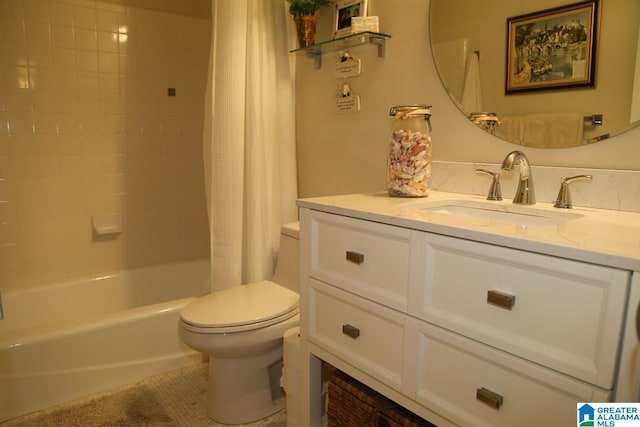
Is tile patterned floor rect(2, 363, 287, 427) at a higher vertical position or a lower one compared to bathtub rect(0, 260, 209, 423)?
lower

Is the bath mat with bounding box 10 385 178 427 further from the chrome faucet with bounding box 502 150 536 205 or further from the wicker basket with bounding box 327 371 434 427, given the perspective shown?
the chrome faucet with bounding box 502 150 536 205

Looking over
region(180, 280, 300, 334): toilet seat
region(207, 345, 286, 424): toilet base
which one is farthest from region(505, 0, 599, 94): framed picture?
region(207, 345, 286, 424): toilet base

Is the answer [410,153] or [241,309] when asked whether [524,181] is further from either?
[241,309]

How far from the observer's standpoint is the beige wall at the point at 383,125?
1228mm

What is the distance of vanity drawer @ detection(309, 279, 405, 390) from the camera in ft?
3.47

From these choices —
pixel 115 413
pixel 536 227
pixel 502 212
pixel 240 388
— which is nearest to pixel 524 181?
pixel 502 212

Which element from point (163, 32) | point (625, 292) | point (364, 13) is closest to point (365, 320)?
point (625, 292)

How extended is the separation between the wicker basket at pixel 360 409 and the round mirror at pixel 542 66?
2.84ft

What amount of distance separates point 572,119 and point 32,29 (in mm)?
2468

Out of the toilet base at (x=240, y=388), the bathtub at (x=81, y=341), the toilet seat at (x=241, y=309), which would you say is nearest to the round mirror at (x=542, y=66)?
the toilet seat at (x=241, y=309)

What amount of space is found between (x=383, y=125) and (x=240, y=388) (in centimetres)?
119

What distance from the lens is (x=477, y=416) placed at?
0.90 meters

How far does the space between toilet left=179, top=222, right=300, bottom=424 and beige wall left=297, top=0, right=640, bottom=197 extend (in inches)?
15.2

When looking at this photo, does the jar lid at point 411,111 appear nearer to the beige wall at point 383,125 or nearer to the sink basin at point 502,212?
the beige wall at point 383,125
